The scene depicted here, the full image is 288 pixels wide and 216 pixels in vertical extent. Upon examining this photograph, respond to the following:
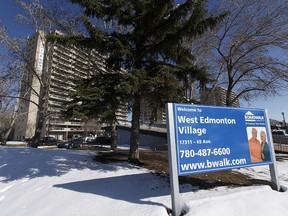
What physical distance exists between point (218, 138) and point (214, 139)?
143 millimetres

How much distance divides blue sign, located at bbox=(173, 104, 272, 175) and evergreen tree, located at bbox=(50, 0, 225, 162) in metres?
1.88

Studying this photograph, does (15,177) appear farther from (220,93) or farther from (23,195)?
(220,93)

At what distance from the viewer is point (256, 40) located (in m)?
14.0

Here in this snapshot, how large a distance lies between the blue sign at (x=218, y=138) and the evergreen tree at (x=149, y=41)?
1.88m

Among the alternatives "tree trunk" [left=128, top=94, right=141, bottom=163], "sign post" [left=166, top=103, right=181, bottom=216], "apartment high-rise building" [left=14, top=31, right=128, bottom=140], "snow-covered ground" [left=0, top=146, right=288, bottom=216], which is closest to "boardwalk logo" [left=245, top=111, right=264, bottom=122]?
"snow-covered ground" [left=0, top=146, right=288, bottom=216]

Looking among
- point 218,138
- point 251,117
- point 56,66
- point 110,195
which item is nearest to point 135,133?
point 110,195

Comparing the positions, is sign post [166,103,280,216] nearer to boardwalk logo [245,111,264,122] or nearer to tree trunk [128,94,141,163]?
boardwalk logo [245,111,264,122]

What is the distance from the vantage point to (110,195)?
15.9 ft

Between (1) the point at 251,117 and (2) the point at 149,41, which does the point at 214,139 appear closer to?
→ (1) the point at 251,117

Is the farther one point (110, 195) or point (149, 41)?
point (149, 41)

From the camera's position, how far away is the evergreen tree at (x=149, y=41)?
6816 millimetres

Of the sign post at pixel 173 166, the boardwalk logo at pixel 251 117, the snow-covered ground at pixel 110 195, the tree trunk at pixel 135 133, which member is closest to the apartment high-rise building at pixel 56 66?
the tree trunk at pixel 135 133

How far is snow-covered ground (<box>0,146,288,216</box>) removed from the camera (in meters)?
4.16

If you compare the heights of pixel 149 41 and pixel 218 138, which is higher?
pixel 149 41
